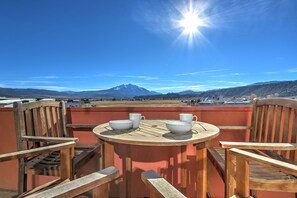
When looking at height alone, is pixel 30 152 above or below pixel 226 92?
below

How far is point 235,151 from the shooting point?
1009mm

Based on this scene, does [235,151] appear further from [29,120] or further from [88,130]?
[88,130]

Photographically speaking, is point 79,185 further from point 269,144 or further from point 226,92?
point 226,92

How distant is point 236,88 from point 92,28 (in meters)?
3.34

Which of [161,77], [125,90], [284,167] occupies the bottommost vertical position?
[284,167]

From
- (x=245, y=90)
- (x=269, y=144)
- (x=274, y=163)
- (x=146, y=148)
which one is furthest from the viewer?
(x=245, y=90)

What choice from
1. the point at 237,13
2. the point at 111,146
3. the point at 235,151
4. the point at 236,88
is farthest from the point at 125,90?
the point at 235,151

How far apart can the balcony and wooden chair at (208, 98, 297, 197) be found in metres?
0.30

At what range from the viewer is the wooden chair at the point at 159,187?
0.56 meters

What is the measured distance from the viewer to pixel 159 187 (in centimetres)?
61

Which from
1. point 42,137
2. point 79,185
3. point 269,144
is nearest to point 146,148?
point 42,137

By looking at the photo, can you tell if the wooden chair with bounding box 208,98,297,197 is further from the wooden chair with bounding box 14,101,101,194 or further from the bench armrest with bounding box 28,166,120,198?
the wooden chair with bounding box 14,101,101,194

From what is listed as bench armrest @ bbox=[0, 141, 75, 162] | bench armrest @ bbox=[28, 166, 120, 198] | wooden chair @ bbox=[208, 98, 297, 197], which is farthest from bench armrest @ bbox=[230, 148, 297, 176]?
bench armrest @ bbox=[0, 141, 75, 162]

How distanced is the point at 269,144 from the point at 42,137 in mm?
1611
